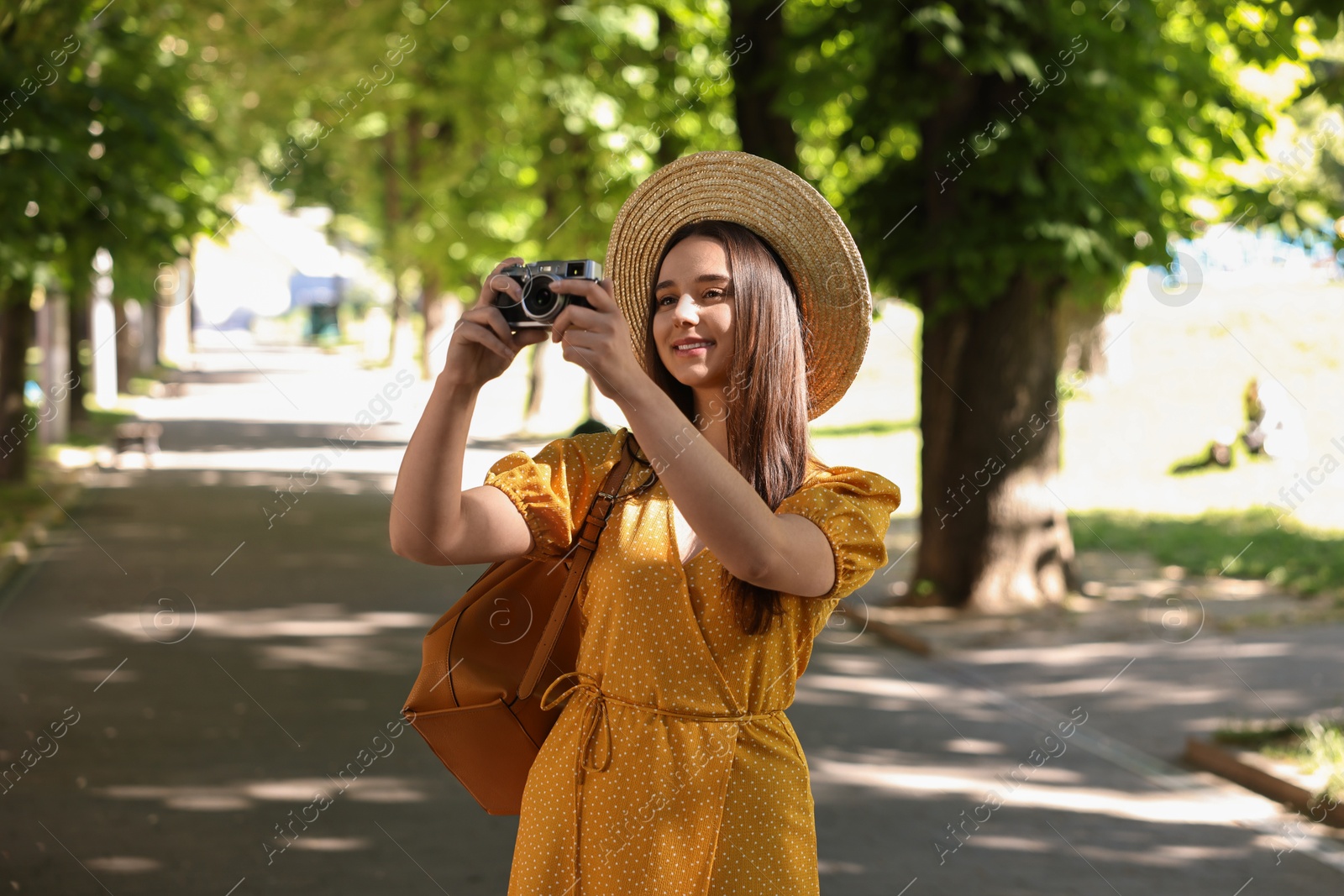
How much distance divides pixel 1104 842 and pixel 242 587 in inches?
318

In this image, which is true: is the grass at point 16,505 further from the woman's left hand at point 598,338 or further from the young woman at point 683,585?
the woman's left hand at point 598,338

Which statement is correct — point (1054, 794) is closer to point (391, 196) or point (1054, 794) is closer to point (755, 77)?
point (755, 77)

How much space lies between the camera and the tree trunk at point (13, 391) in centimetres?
1694

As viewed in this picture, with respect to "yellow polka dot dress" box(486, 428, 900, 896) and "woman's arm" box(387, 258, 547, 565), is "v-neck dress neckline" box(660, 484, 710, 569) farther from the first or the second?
"woman's arm" box(387, 258, 547, 565)

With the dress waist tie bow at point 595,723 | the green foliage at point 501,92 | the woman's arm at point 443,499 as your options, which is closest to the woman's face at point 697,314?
the woman's arm at point 443,499

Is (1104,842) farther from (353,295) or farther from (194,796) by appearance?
(353,295)

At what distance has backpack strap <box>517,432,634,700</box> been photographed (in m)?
2.36

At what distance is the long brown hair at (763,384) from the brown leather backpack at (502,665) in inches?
9.6

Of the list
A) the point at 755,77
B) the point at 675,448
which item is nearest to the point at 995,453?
the point at 755,77

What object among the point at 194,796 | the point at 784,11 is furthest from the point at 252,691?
the point at 784,11

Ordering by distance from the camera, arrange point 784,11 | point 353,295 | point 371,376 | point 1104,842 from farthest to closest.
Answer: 1. point 353,295
2. point 371,376
3. point 784,11
4. point 1104,842

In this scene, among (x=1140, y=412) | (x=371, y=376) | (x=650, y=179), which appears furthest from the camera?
(x=371, y=376)

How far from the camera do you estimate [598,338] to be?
189cm

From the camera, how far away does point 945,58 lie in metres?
10.1
